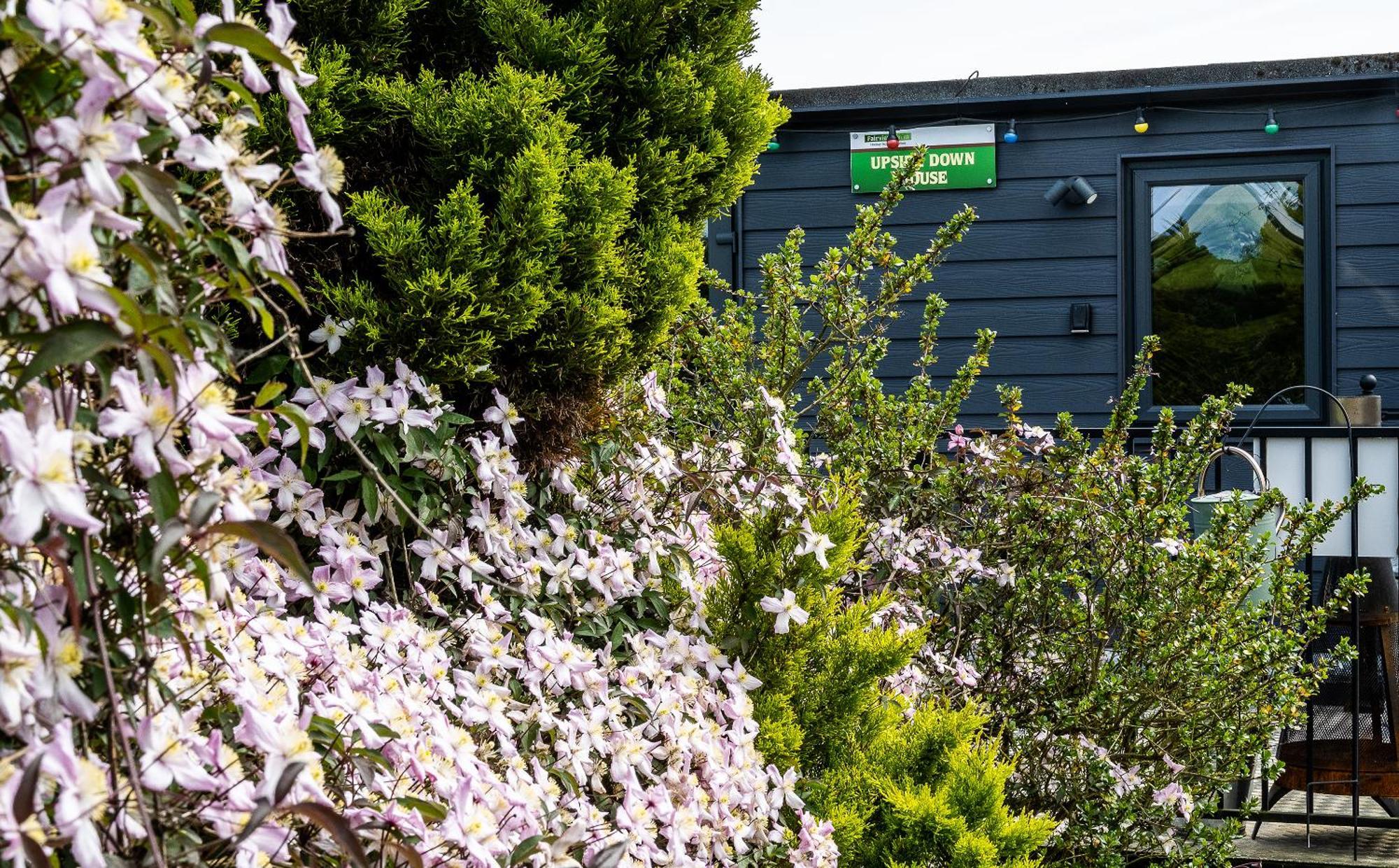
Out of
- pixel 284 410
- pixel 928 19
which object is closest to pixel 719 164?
pixel 284 410

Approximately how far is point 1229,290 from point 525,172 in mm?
5749

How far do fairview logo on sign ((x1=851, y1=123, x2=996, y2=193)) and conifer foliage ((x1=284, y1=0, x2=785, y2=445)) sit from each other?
4.53 m

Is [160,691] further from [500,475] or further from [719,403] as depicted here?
[719,403]

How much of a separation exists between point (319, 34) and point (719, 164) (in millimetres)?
841

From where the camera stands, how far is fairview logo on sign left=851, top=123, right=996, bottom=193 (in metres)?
6.68

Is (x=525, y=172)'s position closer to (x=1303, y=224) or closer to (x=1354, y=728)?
(x=1354, y=728)

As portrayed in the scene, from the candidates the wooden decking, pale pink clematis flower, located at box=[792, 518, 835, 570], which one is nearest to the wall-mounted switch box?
the wooden decking

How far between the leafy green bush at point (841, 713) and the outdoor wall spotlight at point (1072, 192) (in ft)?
16.0

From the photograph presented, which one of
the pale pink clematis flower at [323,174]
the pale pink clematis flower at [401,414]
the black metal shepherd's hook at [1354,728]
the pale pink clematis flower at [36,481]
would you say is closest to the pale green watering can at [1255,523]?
the black metal shepherd's hook at [1354,728]

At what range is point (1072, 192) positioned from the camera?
6.56 m

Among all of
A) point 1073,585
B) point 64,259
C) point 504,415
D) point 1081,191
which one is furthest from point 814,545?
point 1081,191

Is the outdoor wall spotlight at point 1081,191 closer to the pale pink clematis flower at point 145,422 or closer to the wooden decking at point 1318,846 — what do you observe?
the wooden decking at point 1318,846

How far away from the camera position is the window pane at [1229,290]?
6.49 m

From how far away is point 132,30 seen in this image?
807 mm
